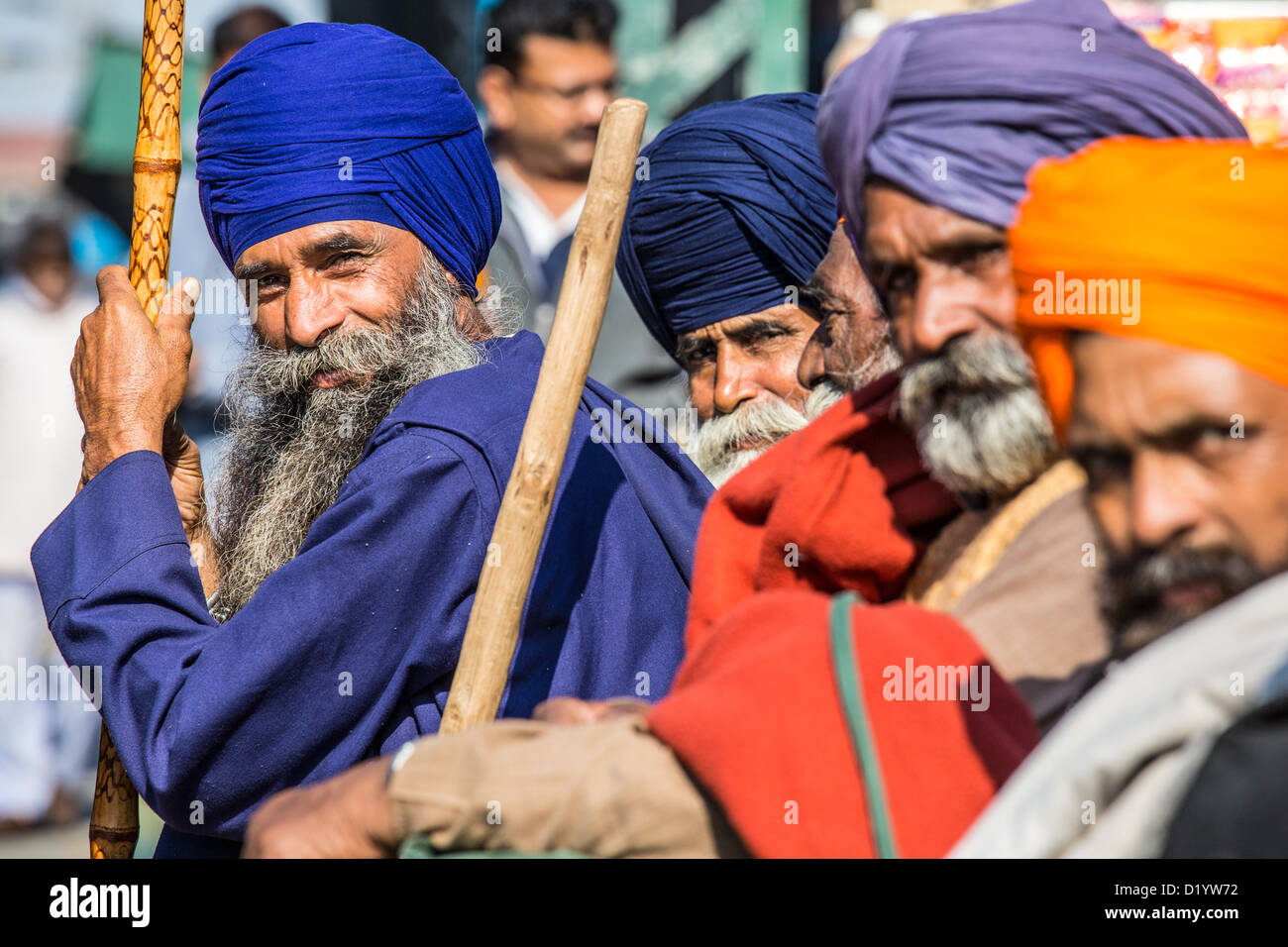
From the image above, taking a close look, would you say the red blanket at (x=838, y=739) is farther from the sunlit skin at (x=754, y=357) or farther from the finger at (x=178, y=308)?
the sunlit skin at (x=754, y=357)

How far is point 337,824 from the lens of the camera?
5.58 ft

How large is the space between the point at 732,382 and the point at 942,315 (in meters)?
1.96

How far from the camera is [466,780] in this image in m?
1.64

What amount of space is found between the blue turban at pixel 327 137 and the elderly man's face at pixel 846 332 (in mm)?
909

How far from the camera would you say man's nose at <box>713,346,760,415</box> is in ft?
12.6

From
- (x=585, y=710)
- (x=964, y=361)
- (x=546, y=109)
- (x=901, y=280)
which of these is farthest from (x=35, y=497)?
(x=964, y=361)

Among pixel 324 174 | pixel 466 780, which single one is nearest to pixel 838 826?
pixel 466 780

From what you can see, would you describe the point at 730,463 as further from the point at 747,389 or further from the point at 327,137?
the point at 327,137

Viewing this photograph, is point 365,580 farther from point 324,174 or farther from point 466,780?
point 324,174

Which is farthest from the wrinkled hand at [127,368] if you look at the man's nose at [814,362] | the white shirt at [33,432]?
the white shirt at [33,432]

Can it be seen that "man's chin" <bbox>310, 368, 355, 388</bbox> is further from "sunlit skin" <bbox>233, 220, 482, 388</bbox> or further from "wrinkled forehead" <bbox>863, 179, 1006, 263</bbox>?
"wrinkled forehead" <bbox>863, 179, 1006, 263</bbox>

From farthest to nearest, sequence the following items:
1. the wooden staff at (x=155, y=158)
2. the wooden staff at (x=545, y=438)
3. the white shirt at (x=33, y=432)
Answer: the white shirt at (x=33, y=432)
the wooden staff at (x=155, y=158)
the wooden staff at (x=545, y=438)

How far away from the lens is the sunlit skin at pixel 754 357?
151 inches

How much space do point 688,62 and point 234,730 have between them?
582cm
